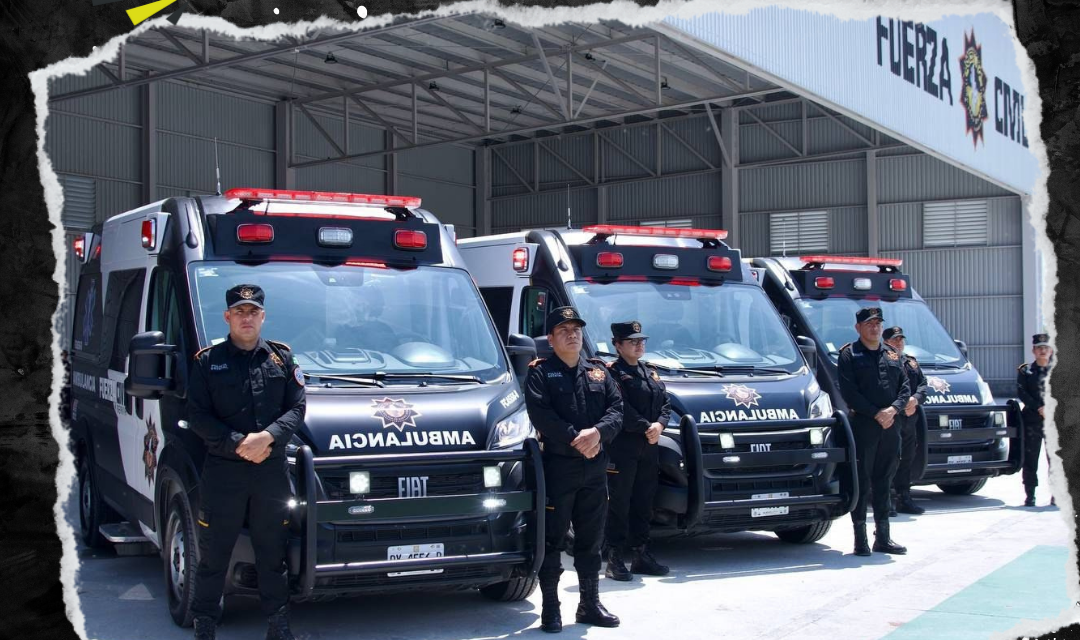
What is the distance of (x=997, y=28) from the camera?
22.7 m

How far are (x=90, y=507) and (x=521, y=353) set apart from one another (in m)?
3.69

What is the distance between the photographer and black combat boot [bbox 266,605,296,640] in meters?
5.81

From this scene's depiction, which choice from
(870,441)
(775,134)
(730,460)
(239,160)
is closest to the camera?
(730,460)

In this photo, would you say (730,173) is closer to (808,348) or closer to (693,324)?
(808,348)

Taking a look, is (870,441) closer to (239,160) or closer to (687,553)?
(687,553)

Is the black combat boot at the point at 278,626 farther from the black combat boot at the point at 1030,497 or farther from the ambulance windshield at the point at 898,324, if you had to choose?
the black combat boot at the point at 1030,497

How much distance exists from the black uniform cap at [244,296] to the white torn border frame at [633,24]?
38.5 inches

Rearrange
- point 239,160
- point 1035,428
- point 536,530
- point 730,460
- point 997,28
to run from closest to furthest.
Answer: point 536,530, point 730,460, point 1035,428, point 997,28, point 239,160

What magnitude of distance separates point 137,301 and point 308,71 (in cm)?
1945

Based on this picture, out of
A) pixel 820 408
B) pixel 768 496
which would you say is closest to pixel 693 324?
pixel 820 408

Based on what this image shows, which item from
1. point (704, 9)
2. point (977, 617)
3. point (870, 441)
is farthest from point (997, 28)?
point (704, 9)

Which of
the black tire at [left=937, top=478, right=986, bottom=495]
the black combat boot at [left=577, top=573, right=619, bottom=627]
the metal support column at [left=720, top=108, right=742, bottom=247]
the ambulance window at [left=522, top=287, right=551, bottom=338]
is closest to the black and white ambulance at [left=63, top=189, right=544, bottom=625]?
the black combat boot at [left=577, top=573, right=619, bottom=627]

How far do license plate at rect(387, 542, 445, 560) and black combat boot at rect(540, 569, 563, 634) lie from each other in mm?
672

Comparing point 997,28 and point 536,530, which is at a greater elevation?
point 997,28
